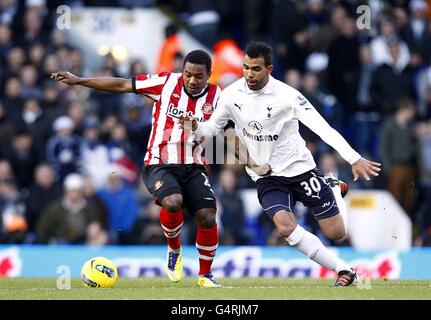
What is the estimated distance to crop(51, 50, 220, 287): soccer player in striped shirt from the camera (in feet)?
41.5

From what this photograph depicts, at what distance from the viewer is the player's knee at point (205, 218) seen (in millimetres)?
12641

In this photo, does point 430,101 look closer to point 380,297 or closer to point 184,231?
point 184,231

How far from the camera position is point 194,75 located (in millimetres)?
12500

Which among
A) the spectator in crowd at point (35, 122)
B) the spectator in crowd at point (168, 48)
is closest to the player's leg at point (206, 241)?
the spectator in crowd at point (35, 122)

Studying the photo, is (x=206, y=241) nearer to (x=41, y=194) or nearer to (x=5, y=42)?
(x=41, y=194)

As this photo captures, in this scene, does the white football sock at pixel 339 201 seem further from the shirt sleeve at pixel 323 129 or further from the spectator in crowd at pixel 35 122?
the spectator in crowd at pixel 35 122

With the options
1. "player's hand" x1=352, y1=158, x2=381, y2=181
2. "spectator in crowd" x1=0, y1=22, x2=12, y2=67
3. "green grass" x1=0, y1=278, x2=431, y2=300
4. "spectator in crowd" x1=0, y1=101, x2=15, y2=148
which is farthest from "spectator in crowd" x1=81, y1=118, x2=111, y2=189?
"player's hand" x1=352, y1=158, x2=381, y2=181

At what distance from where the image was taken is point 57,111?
19250 millimetres

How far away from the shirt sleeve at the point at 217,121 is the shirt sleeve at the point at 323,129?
71 centimetres

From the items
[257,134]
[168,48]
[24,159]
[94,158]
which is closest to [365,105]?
[168,48]

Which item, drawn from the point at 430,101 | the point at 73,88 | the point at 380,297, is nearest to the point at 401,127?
the point at 430,101

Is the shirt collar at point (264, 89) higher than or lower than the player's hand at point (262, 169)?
higher

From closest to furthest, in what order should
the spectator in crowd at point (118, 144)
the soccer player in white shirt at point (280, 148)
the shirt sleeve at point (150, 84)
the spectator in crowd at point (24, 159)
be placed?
1. the soccer player in white shirt at point (280, 148)
2. the shirt sleeve at point (150, 84)
3. the spectator in crowd at point (118, 144)
4. the spectator in crowd at point (24, 159)
